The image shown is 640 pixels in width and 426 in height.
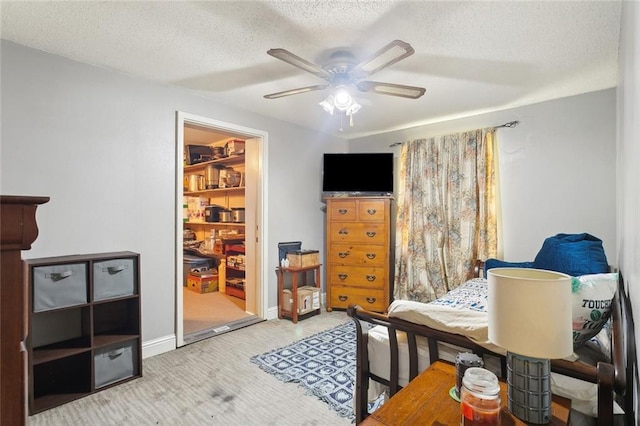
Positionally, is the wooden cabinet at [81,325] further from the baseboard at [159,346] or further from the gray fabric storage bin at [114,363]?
the baseboard at [159,346]

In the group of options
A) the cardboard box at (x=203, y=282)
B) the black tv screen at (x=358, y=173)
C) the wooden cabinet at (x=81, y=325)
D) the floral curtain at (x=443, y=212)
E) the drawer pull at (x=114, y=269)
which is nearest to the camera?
the wooden cabinet at (x=81, y=325)

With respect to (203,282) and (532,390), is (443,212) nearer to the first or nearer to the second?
(532,390)

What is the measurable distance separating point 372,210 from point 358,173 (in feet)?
1.95

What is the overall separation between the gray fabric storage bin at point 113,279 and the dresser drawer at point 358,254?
2.39 metres

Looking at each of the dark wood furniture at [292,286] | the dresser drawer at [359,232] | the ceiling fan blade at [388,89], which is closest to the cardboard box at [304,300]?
the dark wood furniture at [292,286]

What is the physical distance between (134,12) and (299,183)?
2594 mm

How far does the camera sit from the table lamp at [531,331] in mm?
929

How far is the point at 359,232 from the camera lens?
409cm

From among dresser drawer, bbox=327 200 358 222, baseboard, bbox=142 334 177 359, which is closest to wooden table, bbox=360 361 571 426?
baseboard, bbox=142 334 177 359

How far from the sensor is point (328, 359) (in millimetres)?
2707

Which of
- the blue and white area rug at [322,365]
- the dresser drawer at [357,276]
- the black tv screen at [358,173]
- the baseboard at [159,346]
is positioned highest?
the black tv screen at [358,173]

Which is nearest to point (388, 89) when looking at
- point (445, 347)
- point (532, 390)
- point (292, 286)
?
point (445, 347)

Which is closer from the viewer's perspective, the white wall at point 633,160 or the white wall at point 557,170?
the white wall at point 633,160

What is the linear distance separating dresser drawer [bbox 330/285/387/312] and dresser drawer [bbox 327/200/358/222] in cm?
90
